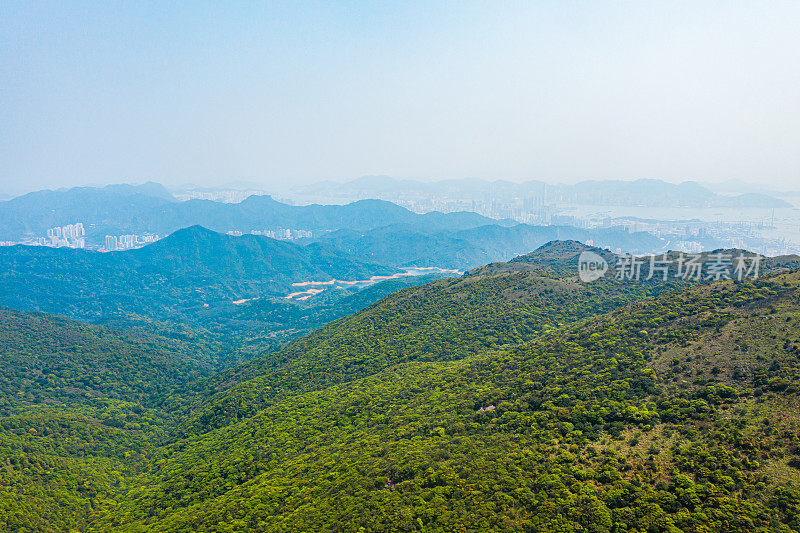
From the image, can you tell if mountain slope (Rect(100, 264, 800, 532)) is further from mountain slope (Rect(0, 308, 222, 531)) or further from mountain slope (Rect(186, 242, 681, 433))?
mountain slope (Rect(186, 242, 681, 433))

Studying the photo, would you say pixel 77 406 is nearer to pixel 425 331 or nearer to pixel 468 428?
pixel 425 331

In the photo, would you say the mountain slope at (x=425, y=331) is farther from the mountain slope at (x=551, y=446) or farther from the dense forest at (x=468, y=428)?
the mountain slope at (x=551, y=446)

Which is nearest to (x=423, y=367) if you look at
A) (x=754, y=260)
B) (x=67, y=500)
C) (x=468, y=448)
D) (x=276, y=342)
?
(x=468, y=448)

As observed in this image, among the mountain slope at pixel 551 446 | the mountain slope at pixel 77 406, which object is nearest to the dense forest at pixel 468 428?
the mountain slope at pixel 551 446

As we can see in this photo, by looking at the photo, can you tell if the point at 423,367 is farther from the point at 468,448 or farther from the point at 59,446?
the point at 59,446

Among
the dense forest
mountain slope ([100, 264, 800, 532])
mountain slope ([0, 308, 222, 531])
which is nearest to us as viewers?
mountain slope ([100, 264, 800, 532])

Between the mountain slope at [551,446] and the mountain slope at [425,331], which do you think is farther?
the mountain slope at [425,331]

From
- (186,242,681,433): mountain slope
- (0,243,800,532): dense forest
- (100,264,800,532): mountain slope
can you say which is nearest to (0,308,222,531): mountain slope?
(0,243,800,532): dense forest

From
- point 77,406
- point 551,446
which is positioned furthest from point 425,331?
point 77,406
